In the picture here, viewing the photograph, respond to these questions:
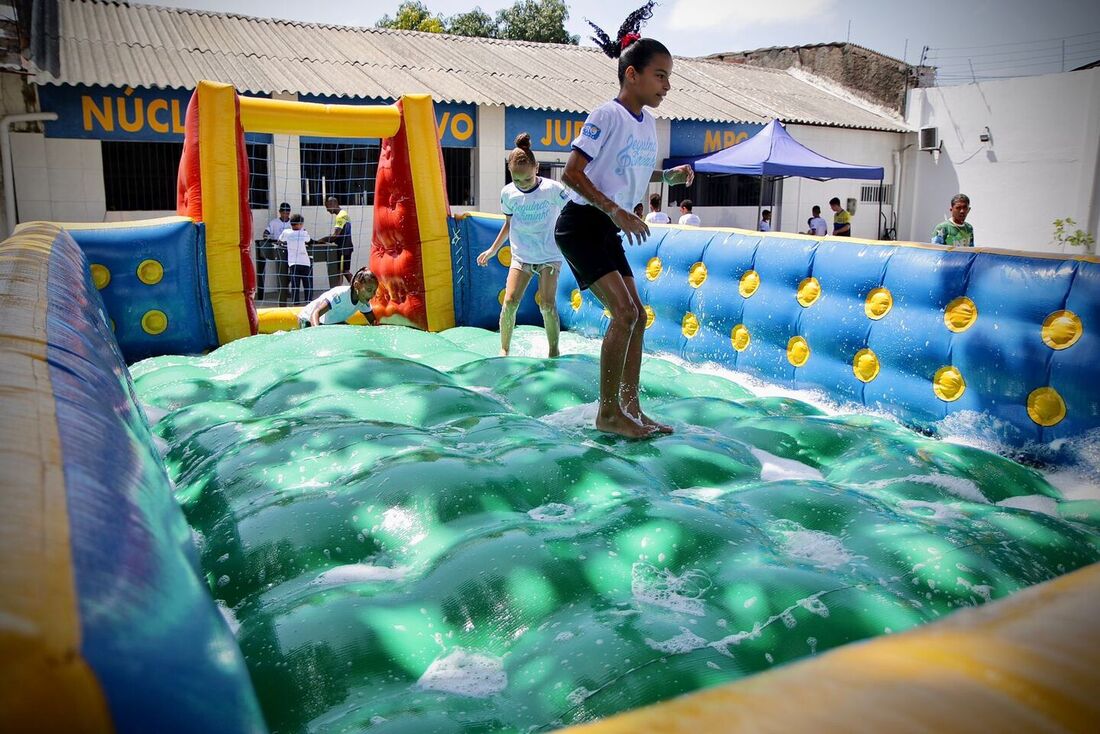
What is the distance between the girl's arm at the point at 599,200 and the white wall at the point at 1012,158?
1509 centimetres

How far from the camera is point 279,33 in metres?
14.8

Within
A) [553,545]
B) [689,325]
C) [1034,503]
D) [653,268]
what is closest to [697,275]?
[689,325]

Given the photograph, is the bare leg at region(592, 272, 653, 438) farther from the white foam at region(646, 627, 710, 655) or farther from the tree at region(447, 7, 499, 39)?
the tree at region(447, 7, 499, 39)

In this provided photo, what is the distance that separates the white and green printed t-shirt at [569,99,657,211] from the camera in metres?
3.36

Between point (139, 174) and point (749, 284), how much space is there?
941cm

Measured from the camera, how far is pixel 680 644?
5.54 ft

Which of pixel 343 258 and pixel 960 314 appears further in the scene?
pixel 343 258

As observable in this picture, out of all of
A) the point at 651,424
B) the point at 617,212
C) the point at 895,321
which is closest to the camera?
the point at 617,212

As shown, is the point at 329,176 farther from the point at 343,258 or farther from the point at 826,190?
the point at 826,190

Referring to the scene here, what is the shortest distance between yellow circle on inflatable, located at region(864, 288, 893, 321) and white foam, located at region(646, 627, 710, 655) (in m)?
2.95

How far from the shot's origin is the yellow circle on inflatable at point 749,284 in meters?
4.93

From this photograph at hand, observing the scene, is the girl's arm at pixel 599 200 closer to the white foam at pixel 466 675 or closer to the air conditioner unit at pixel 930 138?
the white foam at pixel 466 675

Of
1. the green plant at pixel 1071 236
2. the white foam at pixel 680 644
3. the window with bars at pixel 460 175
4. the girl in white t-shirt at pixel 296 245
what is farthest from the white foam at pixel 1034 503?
the green plant at pixel 1071 236

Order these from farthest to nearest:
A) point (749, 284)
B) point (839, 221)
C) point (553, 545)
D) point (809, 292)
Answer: point (839, 221)
point (749, 284)
point (809, 292)
point (553, 545)
